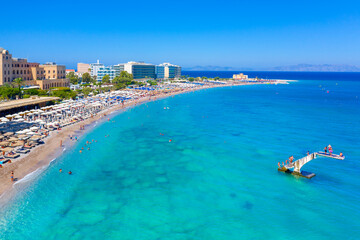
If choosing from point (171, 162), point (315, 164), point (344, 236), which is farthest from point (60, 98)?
point (344, 236)

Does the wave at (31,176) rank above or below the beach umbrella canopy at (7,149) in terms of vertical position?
below

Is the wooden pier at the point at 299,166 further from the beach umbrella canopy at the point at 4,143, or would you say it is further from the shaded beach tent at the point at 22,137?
the beach umbrella canopy at the point at 4,143

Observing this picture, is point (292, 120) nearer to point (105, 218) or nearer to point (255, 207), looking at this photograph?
point (255, 207)

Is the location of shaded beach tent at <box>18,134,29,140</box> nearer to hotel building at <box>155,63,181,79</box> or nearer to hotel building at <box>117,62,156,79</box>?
hotel building at <box>117,62,156,79</box>

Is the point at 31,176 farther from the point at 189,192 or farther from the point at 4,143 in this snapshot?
the point at 189,192

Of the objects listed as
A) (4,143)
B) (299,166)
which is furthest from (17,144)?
(299,166)

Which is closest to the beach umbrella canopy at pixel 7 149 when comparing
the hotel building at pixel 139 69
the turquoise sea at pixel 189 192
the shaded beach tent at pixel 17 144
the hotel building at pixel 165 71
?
the shaded beach tent at pixel 17 144
